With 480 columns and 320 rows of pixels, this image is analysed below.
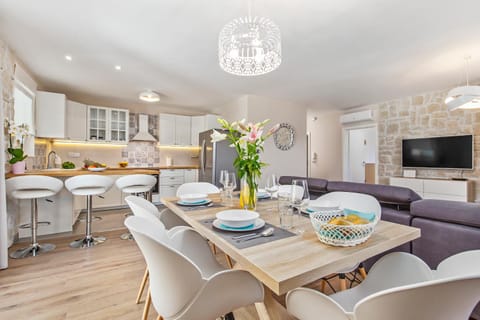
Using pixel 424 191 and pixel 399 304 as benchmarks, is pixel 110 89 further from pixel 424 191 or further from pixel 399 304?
pixel 424 191

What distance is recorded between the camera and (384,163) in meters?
5.21

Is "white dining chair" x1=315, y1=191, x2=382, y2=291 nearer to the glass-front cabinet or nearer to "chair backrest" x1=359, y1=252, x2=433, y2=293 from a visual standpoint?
"chair backrest" x1=359, y1=252, x2=433, y2=293

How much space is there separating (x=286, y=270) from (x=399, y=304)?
11.9 inches

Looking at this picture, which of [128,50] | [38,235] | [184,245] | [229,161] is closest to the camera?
[184,245]

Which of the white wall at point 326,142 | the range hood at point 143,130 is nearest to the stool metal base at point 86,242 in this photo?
the range hood at point 143,130

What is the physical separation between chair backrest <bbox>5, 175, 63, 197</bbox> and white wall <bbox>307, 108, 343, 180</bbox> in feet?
18.0

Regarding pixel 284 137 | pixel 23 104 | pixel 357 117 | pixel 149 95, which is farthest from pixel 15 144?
pixel 357 117

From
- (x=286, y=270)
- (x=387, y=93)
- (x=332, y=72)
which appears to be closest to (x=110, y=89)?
(x=332, y=72)

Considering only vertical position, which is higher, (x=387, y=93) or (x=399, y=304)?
(x=387, y=93)

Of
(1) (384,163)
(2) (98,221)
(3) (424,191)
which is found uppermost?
(1) (384,163)

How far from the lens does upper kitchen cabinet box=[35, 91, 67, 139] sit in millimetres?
3812

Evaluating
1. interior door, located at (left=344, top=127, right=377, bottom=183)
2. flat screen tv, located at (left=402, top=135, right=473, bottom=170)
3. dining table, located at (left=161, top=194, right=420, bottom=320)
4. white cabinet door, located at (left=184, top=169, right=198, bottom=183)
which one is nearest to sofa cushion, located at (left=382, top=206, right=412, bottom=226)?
dining table, located at (left=161, top=194, right=420, bottom=320)

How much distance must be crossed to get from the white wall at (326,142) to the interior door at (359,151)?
23 cm

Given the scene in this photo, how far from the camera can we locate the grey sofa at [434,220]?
4.42ft
